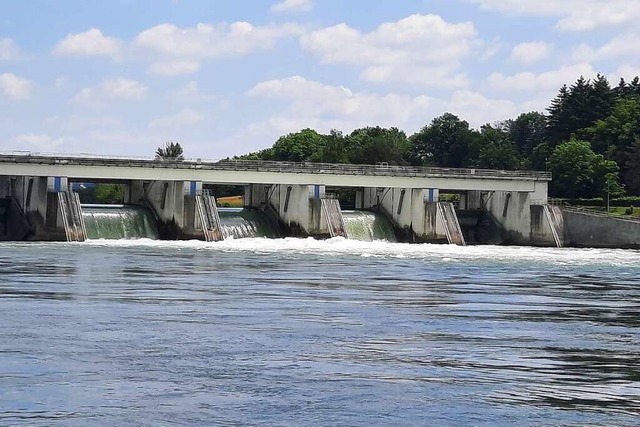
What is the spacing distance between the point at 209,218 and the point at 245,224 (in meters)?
5.21

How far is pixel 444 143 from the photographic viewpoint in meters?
172

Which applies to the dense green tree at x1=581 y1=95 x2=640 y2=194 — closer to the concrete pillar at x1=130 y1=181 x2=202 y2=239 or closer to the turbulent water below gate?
the turbulent water below gate

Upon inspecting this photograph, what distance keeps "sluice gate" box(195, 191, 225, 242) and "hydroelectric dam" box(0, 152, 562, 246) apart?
0.09 meters

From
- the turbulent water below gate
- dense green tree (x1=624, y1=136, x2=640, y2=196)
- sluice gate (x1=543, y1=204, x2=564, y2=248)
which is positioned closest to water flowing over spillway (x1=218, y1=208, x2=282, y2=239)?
the turbulent water below gate

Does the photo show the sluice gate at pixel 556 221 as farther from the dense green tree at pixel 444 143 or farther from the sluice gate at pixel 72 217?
the dense green tree at pixel 444 143

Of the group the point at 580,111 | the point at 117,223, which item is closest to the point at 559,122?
the point at 580,111

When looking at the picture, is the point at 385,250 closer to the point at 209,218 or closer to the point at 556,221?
the point at 209,218

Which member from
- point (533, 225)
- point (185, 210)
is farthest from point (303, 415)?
point (533, 225)

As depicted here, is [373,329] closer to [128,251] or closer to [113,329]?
[113,329]

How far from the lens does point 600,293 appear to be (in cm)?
4512

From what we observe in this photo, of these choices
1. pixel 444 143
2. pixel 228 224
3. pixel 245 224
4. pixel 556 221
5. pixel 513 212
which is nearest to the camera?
pixel 228 224

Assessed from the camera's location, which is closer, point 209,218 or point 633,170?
point 209,218

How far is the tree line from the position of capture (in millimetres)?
126750

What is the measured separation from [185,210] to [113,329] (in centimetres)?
5503
